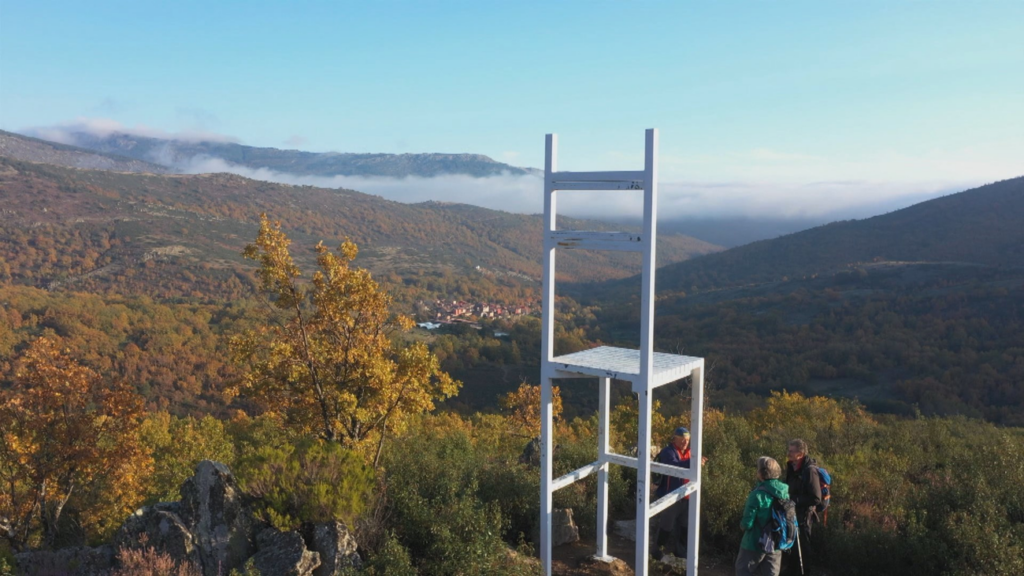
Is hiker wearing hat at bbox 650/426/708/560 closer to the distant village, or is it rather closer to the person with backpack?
the person with backpack

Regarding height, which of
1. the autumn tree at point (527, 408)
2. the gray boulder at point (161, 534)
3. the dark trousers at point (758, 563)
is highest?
the gray boulder at point (161, 534)

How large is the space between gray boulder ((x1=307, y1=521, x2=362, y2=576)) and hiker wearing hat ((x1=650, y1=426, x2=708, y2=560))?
12.0ft

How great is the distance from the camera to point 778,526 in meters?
6.10

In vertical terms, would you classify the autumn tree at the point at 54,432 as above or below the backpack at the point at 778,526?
below

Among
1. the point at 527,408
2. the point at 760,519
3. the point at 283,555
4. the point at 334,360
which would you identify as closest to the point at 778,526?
the point at 760,519

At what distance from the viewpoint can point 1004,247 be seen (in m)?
98.8

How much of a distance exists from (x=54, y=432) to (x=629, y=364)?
12.2m

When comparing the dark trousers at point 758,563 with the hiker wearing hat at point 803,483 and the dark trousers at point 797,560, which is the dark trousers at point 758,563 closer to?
the hiker wearing hat at point 803,483

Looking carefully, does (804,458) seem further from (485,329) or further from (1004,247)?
(1004,247)

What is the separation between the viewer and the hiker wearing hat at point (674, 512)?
310 inches

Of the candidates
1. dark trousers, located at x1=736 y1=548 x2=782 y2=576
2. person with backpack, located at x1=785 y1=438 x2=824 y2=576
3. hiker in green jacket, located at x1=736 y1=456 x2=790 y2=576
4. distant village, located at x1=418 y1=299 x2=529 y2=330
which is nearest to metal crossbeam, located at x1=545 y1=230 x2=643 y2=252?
hiker in green jacket, located at x1=736 y1=456 x2=790 y2=576

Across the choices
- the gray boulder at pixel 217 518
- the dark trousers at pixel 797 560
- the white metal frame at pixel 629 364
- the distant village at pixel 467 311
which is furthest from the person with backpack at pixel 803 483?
the distant village at pixel 467 311

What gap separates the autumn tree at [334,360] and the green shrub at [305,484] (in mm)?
2050

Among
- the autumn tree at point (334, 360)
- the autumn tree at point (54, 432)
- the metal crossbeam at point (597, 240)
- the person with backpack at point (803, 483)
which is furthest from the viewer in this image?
the autumn tree at point (54, 432)
